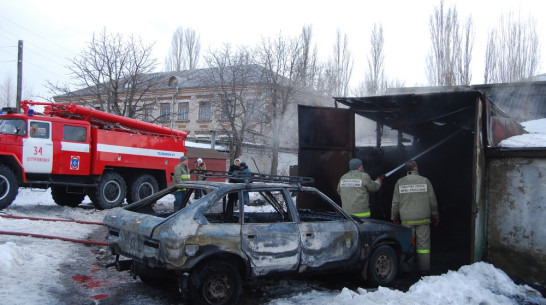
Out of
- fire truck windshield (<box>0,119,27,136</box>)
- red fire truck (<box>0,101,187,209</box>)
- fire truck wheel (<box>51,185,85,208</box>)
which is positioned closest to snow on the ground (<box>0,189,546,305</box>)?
red fire truck (<box>0,101,187,209</box>)

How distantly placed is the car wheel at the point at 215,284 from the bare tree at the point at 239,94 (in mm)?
16290

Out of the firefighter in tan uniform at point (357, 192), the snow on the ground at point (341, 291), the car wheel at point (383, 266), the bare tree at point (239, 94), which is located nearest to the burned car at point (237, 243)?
the car wheel at point (383, 266)

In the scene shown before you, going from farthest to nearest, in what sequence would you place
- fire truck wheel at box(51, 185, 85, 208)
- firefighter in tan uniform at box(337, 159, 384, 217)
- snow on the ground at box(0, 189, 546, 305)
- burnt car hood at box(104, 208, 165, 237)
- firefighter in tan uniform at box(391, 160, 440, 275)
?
fire truck wheel at box(51, 185, 85, 208) → firefighter in tan uniform at box(337, 159, 384, 217) → firefighter in tan uniform at box(391, 160, 440, 275) → snow on the ground at box(0, 189, 546, 305) → burnt car hood at box(104, 208, 165, 237)

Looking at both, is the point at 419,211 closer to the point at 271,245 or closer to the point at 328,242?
the point at 328,242

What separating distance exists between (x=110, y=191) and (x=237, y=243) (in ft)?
27.0

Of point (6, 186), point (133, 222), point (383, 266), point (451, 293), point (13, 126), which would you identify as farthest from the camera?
point (13, 126)

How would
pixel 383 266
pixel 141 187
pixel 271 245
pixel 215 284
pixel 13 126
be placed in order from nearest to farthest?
pixel 215 284 → pixel 271 245 → pixel 383 266 → pixel 13 126 → pixel 141 187

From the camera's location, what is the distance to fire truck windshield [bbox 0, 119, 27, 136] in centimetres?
969

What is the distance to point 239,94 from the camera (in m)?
21.9

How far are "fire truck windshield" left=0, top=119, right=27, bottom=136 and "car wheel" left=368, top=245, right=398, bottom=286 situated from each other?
8.68 m

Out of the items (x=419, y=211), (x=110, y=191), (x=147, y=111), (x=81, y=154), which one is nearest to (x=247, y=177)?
(x=419, y=211)

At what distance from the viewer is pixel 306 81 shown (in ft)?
67.8

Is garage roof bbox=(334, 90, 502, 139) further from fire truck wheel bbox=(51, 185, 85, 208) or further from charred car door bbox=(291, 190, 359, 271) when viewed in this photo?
fire truck wheel bbox=(51, 185, 85, 208)

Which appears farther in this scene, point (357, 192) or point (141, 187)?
point (141, 187)
